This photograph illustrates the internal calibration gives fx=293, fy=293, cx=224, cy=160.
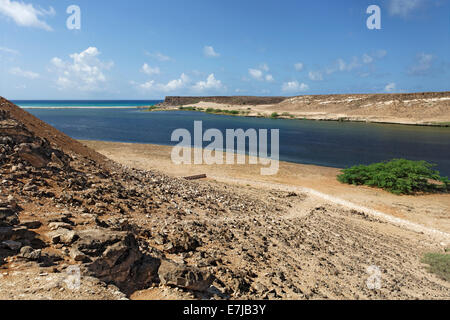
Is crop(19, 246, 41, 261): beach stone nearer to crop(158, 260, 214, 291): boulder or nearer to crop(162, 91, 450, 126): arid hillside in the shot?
crop(158, 260, 214, 291): boulder

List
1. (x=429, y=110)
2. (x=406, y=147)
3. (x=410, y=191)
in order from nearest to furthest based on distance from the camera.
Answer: (x=410, y=191), (x=406, y=147), (x=429, y=110)

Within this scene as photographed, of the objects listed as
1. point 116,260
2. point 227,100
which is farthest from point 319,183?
point 227,100

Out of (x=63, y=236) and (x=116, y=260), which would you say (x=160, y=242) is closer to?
(x=116, y=260)

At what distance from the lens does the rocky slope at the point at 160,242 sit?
4.54 metres

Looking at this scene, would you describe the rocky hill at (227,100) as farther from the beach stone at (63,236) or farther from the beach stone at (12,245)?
the beach stone at (12,245)

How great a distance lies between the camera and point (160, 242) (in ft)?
21.0

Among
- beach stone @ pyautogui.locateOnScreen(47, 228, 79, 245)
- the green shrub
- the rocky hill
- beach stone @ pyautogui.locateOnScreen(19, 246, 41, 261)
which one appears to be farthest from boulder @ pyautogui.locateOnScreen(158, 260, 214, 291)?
the rocky hill

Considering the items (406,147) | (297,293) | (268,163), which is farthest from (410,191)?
(406,147)

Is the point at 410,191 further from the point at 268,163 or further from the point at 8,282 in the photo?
the point at 8,282

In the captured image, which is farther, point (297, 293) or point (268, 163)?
point (268, 163)

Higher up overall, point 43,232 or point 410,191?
point 43,232

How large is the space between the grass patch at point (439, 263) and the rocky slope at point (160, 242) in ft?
0.91

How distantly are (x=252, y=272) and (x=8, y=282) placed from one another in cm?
434
